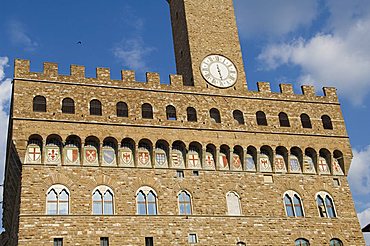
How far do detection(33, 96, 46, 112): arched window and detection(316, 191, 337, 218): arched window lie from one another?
15.4m

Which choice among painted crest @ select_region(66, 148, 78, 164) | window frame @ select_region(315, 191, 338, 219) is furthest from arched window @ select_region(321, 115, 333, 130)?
painted crest @ select_region(66, 148, 78, 164)

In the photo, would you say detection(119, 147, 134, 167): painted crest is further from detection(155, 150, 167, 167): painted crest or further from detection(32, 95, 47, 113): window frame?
detection(32, 95, 47, 113): window frame

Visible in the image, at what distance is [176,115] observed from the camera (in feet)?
91.0

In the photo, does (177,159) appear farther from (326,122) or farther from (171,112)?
(326,122)

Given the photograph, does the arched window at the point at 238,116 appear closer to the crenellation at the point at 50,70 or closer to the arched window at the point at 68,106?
the arched window at the point at 68,106

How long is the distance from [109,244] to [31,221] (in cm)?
363

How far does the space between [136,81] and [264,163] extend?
328 inches

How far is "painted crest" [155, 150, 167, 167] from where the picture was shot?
26562 mm

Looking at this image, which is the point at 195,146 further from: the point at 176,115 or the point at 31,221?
the point at 31,221

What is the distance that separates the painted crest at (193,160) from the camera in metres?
27.1

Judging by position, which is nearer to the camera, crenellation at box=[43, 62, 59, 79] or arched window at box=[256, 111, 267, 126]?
crenellation at box=[43, 62, 59, 79]

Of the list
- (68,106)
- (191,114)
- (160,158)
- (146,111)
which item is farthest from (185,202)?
(68,106)

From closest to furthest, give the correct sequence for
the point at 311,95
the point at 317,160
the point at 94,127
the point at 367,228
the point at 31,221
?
1. the point at 31,221
2. the point at 94,127
3. the point at 367,228
4. the point at 317,160
5. the point at 311,95

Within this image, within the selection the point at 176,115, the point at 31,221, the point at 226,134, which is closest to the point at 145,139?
the point at 176,115
